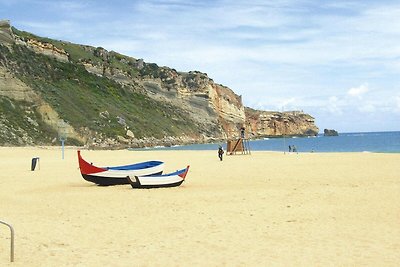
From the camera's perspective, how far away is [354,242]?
10.3m

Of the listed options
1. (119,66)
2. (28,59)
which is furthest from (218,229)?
(119,66)

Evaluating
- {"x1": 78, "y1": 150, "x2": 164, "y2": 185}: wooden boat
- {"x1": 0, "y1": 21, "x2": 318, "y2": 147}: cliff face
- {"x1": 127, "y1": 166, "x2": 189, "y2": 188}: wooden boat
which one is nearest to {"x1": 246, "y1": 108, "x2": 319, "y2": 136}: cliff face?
{"x1": 0, "y1": 21, "x2": 318, "y2": 147}: cliff face

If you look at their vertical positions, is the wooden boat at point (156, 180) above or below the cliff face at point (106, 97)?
below

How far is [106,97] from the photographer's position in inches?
4038

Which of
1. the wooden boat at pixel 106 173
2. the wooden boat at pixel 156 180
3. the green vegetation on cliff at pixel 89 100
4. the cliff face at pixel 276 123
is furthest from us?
the cliff face at pixel 276 123

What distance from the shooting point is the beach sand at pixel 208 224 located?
9.27 meters

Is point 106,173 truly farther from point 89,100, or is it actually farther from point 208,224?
point 89,100

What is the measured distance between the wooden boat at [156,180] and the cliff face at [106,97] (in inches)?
1993

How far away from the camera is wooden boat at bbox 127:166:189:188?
20.3 m

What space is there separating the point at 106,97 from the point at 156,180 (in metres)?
84.4

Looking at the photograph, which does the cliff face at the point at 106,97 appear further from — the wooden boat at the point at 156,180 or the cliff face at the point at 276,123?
the wooden boat at the point at 156,180

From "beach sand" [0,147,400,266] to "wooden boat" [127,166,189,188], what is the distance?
1.37 feet

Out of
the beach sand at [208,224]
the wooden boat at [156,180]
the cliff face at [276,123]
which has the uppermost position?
the cliff face at [276,123]

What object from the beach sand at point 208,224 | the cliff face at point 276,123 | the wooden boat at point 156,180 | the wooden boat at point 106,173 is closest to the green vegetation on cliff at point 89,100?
the cliff face at point 276,123
